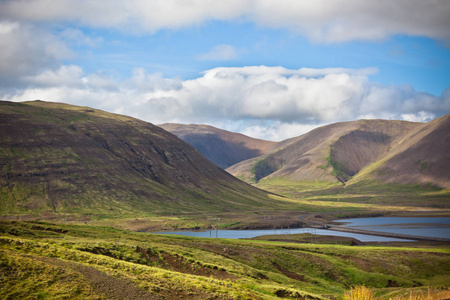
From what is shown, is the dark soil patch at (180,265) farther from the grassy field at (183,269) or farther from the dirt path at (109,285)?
the dirt path at (109,285)

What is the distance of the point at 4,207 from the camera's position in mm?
186000

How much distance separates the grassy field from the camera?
29688 mm

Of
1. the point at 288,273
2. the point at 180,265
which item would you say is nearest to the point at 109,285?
the point at 180,265

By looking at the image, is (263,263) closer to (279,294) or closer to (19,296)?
(279,294)

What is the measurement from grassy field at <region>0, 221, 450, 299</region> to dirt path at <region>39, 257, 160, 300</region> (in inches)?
2.8

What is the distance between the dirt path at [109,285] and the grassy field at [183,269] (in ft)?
0.23

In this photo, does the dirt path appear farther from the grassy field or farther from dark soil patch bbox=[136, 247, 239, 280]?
dark soil patch bbox=[136, 247, 239, 280]

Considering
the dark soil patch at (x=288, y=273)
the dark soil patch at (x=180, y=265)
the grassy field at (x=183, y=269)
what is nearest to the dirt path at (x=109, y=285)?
the grassy field at (x=183, y=269)

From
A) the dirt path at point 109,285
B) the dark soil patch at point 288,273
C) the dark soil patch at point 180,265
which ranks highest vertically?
the dirt path at point 109,285

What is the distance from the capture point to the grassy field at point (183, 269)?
29.7 m

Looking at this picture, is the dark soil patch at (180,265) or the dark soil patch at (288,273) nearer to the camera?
the dark soil patch at (180,265)

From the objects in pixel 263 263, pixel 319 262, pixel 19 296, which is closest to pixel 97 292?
pixel 19 296

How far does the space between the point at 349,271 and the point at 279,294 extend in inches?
1529

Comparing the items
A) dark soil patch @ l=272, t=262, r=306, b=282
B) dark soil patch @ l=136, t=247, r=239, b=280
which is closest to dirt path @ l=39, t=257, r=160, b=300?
dark soil patch @ l=136, t=247, r=239, b=280
